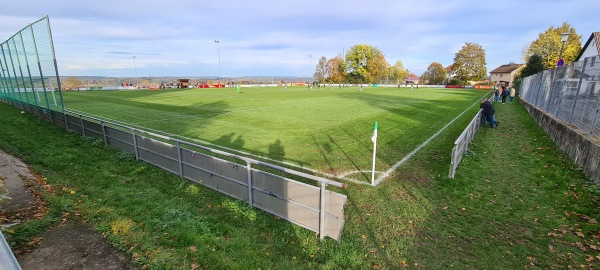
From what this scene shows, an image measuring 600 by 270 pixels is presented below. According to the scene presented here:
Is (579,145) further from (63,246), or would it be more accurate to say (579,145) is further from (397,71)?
(397,71)

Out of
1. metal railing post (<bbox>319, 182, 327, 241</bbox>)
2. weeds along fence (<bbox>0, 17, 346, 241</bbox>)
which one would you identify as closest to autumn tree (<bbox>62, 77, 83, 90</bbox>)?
weeds along fence (<bbox>0, 17, 346, 241</bbox>)

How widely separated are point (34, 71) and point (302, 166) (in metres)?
14.5

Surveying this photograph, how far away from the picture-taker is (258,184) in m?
5.39

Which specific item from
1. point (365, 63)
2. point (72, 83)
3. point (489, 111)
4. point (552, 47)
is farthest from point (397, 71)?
point (489, 111)

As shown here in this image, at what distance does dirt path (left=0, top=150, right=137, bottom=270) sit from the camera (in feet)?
12.1

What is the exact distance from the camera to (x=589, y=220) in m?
5.10

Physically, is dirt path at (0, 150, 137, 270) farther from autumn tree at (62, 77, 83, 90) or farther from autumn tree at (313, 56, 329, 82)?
autumn tree at (313, 56, 329, 82)

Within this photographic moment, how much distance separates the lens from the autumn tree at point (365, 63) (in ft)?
343

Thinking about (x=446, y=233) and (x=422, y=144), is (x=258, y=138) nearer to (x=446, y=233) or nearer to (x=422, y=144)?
(x=422, y=144)

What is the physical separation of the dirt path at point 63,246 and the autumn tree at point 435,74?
10974cm

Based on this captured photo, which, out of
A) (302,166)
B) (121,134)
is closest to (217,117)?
(121,134)

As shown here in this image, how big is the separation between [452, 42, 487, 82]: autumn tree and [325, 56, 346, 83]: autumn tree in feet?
124

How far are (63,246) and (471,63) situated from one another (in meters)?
103

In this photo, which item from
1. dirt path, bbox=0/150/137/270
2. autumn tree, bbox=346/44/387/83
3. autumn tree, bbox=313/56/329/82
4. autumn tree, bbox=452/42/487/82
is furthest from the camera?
autumn tree, bbox=313/56/329/82
